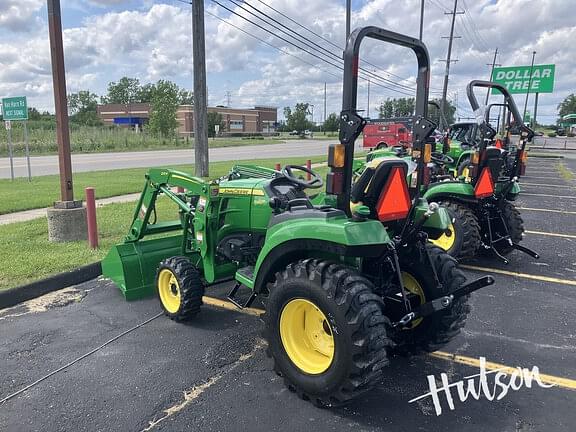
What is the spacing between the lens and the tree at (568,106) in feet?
340

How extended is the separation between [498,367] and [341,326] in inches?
63.9

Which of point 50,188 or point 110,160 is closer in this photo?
point 50,188

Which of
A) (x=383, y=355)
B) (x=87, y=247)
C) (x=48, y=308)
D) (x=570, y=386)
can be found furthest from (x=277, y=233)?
(x=87, y=247)

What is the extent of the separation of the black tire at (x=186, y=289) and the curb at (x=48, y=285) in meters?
1.70

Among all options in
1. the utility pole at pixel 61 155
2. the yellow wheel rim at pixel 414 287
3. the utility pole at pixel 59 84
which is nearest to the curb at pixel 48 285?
the utility pole at pixel 61 155

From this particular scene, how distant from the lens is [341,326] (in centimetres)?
285

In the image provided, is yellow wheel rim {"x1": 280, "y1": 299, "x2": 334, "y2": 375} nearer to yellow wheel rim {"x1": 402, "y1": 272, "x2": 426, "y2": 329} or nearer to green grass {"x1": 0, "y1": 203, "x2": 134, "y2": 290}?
yellow wheel rim {"x1": 402, "y1": 272, "x2": 426, "y2": 329}

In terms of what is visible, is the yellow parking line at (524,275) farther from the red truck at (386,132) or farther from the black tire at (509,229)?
the red truck at (386,132)

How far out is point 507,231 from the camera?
21.9 feet

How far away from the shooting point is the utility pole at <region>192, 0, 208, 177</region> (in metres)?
12.3

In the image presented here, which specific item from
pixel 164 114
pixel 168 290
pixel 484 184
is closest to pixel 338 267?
pixel 168 290

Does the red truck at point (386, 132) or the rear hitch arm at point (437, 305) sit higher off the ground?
the red truck at point (386, 132)

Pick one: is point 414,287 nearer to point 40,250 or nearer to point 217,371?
point 217,371

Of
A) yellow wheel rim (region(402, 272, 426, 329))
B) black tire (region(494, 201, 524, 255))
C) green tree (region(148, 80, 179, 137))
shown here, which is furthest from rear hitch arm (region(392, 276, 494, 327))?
green tree (region(148, 80, 179, 137))
